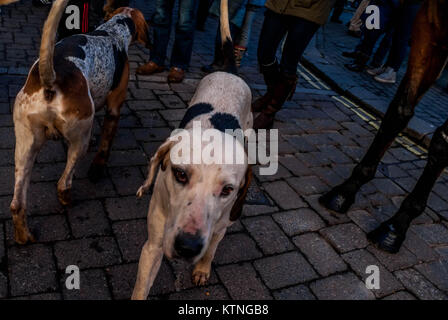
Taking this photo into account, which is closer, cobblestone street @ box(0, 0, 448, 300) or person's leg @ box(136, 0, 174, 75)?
cobblestone street @ box(0, 0, 448, 300)

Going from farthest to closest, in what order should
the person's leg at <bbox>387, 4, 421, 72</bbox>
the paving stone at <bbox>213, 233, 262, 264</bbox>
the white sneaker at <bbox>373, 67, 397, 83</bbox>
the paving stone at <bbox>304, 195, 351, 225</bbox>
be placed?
1. the white sneaker at <bbox>373, 67, 397, 83</bbox>
2. the person's leg at <bbox>387, 4, 421, 72</bbox>
3. the paving stone at <bbox>304, 195, 351, 225</bbox>
4. the paving stone at <bbox>213, 233, 262, 264</bbox>

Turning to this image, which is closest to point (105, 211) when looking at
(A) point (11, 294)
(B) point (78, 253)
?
(B) point (78, 253)

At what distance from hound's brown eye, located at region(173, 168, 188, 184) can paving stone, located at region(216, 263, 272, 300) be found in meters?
1.14

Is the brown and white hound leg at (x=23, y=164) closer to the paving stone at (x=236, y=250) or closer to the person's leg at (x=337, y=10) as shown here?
the paving stone at (x=236, y=250)

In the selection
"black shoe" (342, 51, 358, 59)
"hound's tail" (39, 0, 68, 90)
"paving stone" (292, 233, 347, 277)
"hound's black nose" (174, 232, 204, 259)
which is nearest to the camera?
"hound's black nose" (174, 232, 204, 259)

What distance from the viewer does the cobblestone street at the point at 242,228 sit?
259 cm

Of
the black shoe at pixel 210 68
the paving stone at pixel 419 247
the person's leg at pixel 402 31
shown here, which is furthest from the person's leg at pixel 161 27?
Answer: the person's leg at pixel 402 31

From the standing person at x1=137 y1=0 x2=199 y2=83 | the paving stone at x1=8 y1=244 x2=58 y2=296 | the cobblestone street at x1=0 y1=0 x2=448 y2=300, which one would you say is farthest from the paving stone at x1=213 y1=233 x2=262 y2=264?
the standing person at x1=137 y1=0 x2=199 y2=83

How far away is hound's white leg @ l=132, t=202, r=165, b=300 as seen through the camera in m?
2.21

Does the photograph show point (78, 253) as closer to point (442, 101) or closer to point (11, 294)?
point (11, 294)

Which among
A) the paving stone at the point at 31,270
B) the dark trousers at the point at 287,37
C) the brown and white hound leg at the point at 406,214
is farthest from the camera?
the dark trousers at the point at 287,37

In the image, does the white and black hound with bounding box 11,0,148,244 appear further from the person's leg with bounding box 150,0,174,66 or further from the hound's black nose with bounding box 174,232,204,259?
the person's leg with bounding box 150,0,174,66

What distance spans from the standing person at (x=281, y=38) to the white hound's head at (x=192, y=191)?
9.64 ft

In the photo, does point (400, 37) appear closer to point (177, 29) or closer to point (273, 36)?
point (273, 36)
